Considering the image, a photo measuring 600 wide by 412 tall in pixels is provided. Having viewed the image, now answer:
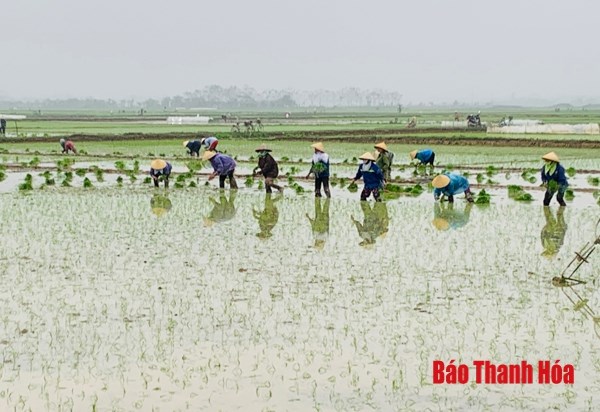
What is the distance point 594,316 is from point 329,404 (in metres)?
2.78

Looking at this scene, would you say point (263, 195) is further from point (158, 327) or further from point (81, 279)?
point (158, 327)

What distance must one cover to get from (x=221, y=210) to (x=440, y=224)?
3496 mm

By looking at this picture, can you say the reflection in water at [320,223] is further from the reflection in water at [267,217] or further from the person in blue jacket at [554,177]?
the person in blue jacket at [554,177]

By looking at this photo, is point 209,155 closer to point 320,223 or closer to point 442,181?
point 320,223

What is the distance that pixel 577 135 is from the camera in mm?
32750

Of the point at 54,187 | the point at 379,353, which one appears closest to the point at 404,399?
the point at 379,353

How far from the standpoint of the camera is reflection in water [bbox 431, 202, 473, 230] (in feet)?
35.5

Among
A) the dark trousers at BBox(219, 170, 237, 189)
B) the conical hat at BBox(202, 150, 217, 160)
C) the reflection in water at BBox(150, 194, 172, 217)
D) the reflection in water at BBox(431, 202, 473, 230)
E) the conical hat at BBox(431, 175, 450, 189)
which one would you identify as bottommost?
the reflection in water at BBox(431, 202, 473, 230)

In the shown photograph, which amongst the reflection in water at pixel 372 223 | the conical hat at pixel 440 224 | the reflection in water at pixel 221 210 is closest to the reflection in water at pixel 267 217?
the reflection in water at pixel 221 210

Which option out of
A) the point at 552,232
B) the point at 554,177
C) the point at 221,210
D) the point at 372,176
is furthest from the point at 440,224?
the point at 221,210

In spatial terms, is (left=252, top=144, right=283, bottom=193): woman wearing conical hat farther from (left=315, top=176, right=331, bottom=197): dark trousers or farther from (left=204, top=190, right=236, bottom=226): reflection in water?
(left=315, top=176, right=331, bottom=197): dark trousers

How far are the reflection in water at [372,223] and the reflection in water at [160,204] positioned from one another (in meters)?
2.90

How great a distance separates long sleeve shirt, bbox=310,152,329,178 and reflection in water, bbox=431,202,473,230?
195 centimetres

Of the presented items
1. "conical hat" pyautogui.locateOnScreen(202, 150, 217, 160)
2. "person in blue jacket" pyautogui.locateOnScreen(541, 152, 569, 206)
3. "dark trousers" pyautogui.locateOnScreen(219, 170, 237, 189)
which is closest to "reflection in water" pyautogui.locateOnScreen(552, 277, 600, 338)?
"person in blue jacket" pyautogui.locateOnScreen(541, 152, 569, 206)
